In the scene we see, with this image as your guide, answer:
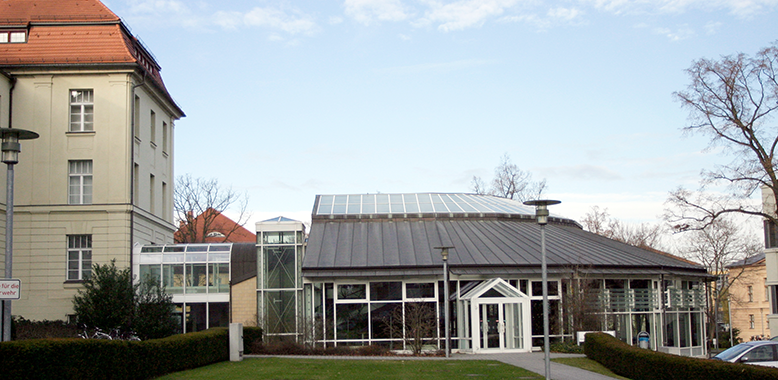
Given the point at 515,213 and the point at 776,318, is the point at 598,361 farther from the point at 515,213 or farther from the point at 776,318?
the point at 776,318

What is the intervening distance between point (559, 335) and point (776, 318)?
18675mm

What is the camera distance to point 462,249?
31875 mm

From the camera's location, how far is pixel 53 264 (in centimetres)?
3150

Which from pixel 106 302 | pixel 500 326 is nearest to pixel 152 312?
pixel 106 302

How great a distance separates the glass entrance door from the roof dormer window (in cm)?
2270

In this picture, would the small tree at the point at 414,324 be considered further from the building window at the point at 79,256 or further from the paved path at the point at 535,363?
the building window at the point at 79,256

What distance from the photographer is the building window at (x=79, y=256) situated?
31.7 meters

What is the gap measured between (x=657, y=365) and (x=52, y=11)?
1141 inches

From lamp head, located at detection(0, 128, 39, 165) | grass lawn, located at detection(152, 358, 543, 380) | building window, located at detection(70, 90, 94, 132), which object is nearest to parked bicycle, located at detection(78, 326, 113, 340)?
grass lawn, located at detection(152, 358, 543, 380)

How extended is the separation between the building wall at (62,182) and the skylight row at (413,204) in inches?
376

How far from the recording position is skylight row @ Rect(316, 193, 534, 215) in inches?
1467

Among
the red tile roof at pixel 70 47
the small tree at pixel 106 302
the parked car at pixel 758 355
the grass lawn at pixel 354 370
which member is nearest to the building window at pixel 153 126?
the red tile roof at pixel 70 47

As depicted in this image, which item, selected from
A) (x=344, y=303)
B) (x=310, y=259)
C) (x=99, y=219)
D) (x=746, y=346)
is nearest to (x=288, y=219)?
(x=310, y=259)

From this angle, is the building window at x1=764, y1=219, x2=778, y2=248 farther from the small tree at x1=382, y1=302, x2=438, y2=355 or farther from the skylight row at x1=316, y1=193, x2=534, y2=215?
the small tree at x1=382, y1=302, x2=438, y2=355
